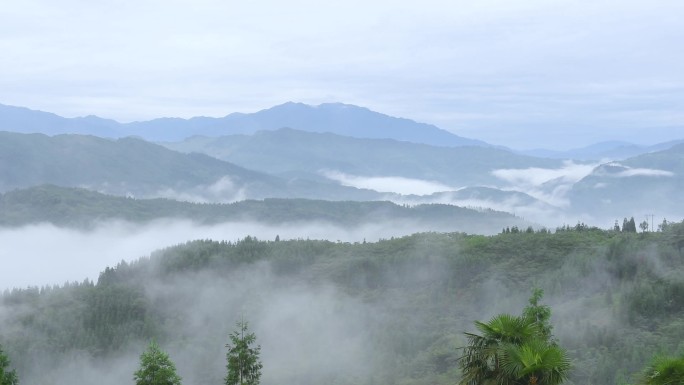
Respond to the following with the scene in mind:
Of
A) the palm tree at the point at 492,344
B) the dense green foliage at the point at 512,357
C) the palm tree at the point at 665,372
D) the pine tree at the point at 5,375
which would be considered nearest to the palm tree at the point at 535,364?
the dense green foliage at the point at 512,357

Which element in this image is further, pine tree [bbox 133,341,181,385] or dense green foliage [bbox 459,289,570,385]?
pine tree [bbox 133,341,181,385]

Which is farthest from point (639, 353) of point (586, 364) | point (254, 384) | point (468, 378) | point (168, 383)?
point (468, 378)

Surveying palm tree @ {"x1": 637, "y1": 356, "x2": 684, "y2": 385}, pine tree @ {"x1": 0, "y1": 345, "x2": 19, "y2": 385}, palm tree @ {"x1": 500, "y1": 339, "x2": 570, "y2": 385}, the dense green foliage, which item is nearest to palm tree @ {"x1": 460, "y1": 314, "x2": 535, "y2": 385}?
the dense green foliage

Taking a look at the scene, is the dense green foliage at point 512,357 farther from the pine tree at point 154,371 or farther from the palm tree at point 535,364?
the pine tree at point 154,371

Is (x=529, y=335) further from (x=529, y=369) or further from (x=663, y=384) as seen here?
(x=663, y=384)

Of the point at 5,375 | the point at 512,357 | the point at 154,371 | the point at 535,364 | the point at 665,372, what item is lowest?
the point at 5,375

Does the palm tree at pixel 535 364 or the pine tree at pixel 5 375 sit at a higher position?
the palm tree at pixel 535 364

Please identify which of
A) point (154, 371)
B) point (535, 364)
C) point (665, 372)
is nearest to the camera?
point (665, 372)

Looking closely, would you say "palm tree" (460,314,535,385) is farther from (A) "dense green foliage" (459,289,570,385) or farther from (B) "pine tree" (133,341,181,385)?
(B) "pine tree" (133,341,181,385)

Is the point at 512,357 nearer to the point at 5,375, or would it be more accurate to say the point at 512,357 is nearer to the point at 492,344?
the point at 492,344

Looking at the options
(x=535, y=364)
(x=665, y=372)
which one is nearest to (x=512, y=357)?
(x=535, y=364)

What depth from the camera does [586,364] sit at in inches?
7717

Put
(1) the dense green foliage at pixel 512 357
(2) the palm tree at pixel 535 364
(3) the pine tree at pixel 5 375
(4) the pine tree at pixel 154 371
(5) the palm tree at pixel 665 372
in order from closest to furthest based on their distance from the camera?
1. (5) the palm tree at pixel 665 372
2. (2) the palm tree at pixel 535 364
3. (1) the dense green foliage at pixel 512 357
4. (3) the pine tree at pixel 5 375
5. (4) the pine tree at pixel 154 371

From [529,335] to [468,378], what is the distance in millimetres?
3231
